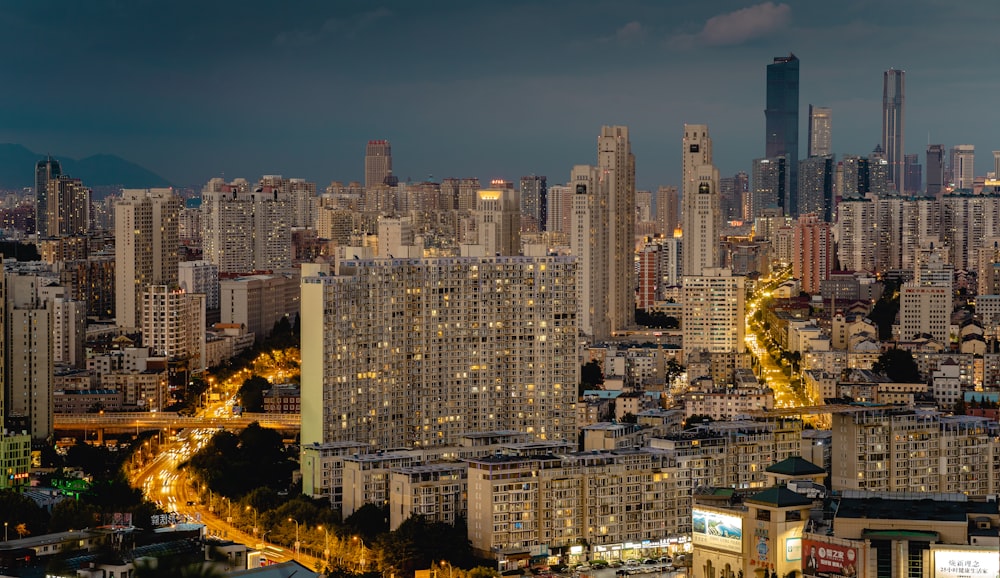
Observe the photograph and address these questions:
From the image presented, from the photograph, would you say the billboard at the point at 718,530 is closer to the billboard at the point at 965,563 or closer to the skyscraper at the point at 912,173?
the billboard at the point at 965,563

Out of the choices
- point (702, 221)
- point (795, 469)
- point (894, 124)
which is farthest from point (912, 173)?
point (795, 469)

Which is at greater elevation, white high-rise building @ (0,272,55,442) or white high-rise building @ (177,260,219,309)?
white high-rise building @ (177,260,219,309)

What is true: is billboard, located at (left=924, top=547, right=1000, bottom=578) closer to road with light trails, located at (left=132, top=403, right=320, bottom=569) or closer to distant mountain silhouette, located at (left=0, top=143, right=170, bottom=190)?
road with light trails, located at (left=132, top=403, right=320, bottom=569)

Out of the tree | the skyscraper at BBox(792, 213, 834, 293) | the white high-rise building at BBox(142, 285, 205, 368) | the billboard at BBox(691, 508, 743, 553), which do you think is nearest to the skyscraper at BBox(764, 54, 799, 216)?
the skyscraper at BBox(792, 213, 834, 293)

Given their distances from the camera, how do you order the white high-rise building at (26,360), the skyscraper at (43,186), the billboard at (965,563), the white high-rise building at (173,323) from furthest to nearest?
the skyscraper at (43,186) → the white high-rise building at (173,323) → the white high-rise building at (26,360) → the billboard at (965,563)

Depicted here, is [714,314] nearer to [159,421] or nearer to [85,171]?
[159,421]

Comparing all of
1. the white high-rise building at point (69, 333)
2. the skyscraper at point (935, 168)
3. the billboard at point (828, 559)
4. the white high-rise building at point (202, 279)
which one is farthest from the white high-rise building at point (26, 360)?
the skyscraper at point (935, 168)
